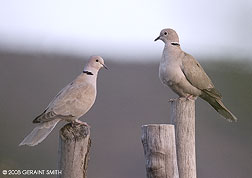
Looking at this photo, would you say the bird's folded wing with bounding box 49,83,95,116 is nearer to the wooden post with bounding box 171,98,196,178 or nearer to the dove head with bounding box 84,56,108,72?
the dove head with bounding box 84,56,108,72

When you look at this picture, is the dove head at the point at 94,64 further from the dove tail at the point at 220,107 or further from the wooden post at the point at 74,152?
the dove tail at the point at 220,107

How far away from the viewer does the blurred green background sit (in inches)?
451

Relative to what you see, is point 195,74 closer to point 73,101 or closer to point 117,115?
point 73,101

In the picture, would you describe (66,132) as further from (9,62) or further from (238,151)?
(9,62)

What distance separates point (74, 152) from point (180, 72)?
2082 millimetres

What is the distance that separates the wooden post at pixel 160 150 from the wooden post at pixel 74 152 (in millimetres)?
509

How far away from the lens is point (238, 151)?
531 inches

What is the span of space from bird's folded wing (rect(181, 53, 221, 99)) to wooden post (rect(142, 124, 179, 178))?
5.60 ft

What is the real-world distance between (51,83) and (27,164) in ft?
10.0

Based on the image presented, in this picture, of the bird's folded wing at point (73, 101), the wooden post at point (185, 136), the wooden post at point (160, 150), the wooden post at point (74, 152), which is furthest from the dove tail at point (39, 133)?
the wooden post at point (185, 136)

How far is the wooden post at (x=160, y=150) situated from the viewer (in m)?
5.28

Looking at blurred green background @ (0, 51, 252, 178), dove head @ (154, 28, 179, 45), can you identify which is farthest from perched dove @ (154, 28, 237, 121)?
blurred green background @ (0, 51, 252, 178)

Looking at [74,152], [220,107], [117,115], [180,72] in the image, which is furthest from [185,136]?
[117,115]

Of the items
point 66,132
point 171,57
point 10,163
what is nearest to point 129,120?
point 10,163
